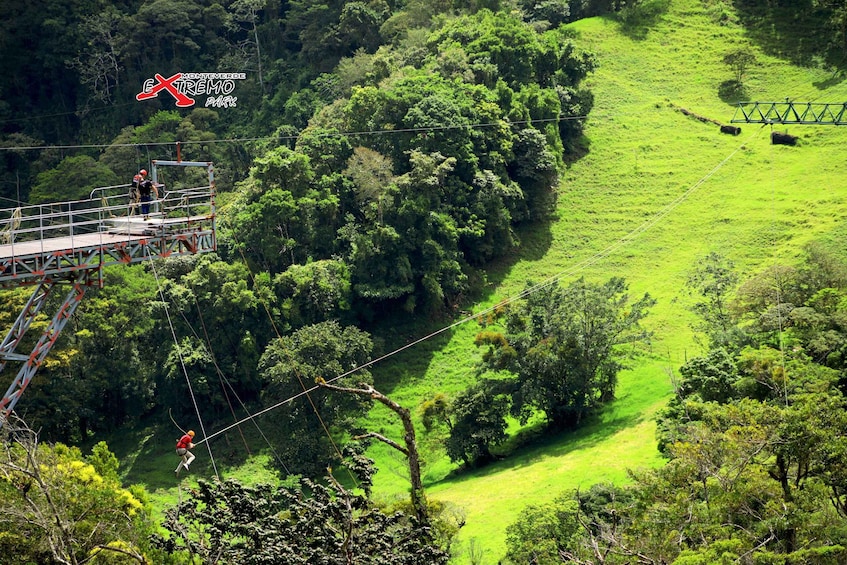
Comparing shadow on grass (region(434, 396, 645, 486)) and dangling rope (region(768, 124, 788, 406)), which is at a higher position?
dangling rope (region(768, 124, 788, 406))

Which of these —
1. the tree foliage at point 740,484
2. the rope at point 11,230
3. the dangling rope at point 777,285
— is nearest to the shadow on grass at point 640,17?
the dangling rope at point 777,285

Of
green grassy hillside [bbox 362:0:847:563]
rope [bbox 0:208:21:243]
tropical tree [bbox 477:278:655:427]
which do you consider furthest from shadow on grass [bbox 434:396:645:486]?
rope [bbox 0:208:21:243]

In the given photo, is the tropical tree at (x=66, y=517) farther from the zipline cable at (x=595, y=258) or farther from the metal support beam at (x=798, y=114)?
the metal support beam at (x=798, y=114)

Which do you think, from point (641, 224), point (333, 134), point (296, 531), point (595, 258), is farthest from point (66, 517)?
point (641, 224)

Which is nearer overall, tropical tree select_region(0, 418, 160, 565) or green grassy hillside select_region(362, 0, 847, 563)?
tropical tree select_region(0, 418, 160, 565)

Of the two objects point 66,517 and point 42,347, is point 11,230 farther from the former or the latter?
point 66,517

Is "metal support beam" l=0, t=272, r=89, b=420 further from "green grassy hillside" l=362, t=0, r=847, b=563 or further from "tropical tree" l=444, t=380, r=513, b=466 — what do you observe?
"tropical tree" l=444, t=380, r=513, b=466

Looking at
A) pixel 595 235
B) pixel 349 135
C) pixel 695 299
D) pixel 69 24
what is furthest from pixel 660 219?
pixel 69 24
